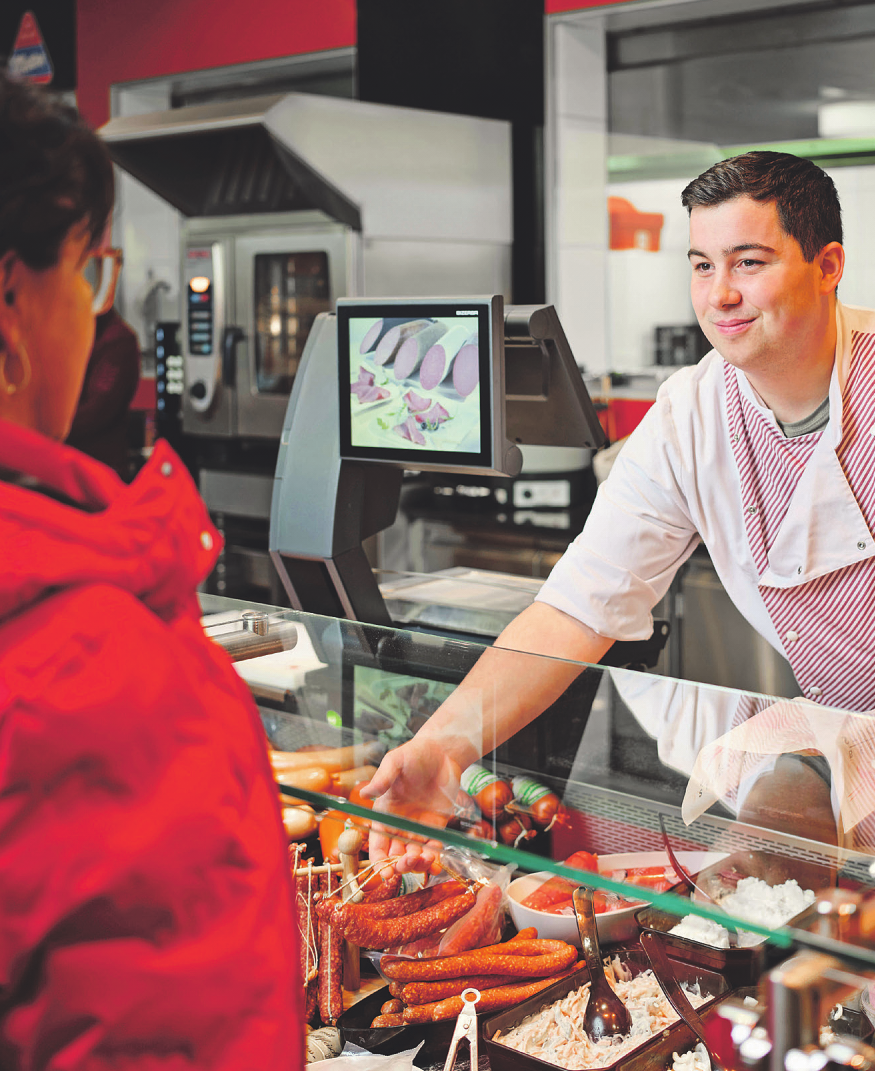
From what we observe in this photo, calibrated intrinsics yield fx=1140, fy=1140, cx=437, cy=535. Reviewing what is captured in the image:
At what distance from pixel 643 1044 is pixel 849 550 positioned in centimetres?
78

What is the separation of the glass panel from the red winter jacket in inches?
15.4

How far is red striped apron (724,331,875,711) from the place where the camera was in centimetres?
161

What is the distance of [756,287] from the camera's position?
1557mm

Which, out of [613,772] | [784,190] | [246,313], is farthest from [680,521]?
[246,313]

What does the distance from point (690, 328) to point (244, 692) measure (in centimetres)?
409

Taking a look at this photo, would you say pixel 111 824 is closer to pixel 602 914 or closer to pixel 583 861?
pixel 583 861

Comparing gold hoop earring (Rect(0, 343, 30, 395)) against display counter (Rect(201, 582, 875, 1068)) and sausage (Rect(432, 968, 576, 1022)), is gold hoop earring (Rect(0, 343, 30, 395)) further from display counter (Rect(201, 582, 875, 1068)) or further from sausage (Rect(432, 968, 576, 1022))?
sausage (Rect(432, 968, 576, 1022))

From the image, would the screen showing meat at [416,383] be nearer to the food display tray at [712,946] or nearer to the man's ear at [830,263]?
the man's ear at [830,263]

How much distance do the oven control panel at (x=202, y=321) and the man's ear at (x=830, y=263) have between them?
9.86 ft

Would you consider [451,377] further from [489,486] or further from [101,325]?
[101,325]

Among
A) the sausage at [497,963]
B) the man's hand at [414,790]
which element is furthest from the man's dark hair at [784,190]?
the sausage at [497,963]

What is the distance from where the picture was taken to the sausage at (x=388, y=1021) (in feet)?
4.17

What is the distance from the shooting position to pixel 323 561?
6.41 feet

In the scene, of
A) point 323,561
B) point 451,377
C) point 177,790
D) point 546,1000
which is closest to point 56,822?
point 177,790
